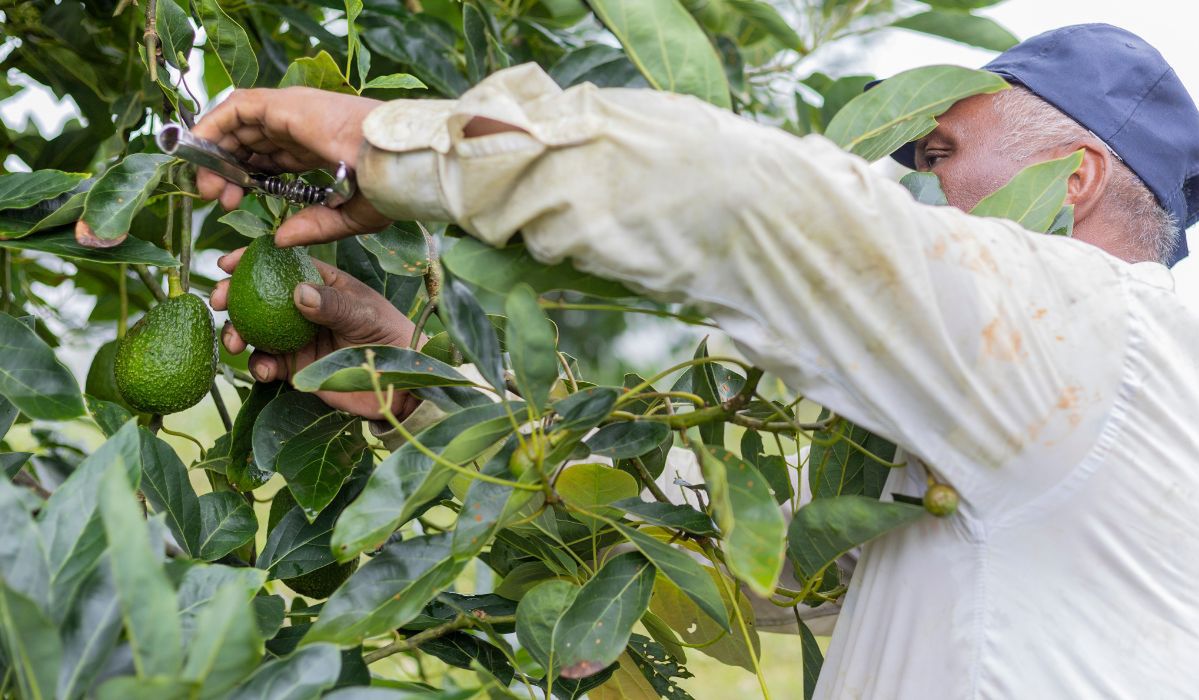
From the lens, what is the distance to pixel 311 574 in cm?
121

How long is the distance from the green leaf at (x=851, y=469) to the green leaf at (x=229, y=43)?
26.3 inches

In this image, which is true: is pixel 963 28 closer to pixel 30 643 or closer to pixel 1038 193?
pixel 1038 193

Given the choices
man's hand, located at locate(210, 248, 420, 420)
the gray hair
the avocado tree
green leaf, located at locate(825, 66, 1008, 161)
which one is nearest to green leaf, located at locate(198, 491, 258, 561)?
the avocado tree

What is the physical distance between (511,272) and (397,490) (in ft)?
0.62

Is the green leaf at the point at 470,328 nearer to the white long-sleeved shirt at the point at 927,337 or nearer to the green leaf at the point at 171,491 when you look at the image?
the white long-sleeved shirt at the point at 927,337

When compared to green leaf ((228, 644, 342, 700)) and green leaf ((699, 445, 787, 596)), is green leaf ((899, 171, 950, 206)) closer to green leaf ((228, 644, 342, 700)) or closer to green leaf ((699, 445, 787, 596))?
green leaf ((699, 445, 787, 596))

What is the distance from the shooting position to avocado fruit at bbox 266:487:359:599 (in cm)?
119

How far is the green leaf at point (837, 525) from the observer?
2.93 ft

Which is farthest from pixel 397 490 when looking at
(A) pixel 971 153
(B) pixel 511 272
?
(A) pixel 971 153

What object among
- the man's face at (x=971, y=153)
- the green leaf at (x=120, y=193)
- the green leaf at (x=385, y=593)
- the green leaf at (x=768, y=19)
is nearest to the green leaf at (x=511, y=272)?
the green leaf at (x=385, y=593)

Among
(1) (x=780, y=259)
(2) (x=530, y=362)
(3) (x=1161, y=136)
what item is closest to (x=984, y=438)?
(1) (x=780, y=259)

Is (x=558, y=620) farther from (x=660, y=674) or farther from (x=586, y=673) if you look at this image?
(x=660, y=674)

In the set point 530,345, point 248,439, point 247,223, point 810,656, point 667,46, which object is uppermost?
point 667,46

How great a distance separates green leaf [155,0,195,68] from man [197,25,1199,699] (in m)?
0.15
